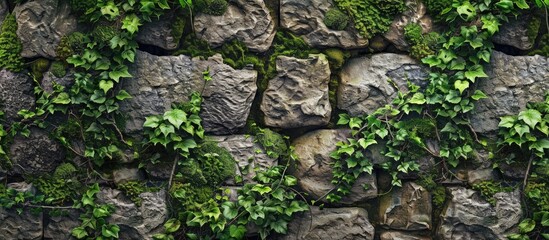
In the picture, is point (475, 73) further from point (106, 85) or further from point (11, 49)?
point (11, 49)

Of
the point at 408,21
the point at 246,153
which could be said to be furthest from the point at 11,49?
the point at 408,21

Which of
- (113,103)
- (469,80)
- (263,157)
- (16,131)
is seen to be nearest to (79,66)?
(113,103)

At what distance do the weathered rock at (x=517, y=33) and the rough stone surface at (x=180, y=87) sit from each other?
4.90 feet

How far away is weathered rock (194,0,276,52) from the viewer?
3.58 meters

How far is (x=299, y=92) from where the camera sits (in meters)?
3.62

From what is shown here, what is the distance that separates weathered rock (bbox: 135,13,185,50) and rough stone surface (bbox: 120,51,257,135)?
8 cm

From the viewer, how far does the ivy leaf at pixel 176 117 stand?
3.48m

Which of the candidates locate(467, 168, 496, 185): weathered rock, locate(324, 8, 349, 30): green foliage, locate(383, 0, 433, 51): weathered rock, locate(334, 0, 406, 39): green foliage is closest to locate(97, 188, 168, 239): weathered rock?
locate(324, 8, 349, 30): green foliage

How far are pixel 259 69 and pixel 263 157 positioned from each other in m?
0.53

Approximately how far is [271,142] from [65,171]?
123 cm

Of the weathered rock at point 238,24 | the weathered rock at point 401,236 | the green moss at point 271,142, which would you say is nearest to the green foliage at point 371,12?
the weathered rock at point 238,24

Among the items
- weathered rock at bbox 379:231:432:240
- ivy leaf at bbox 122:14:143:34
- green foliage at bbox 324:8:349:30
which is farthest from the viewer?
weathered rock at bbox 379:231:432:240

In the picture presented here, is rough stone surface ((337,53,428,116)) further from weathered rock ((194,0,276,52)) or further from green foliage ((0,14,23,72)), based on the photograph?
green foliage ((0,14,23,72))

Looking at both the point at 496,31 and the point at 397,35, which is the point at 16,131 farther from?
the point at 496,31
